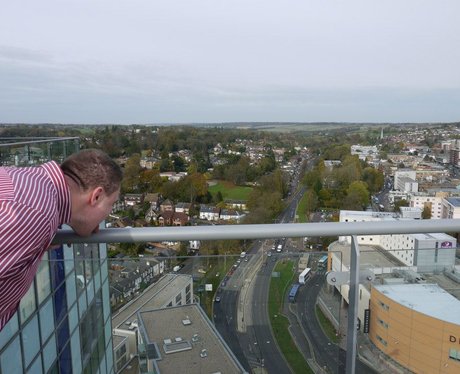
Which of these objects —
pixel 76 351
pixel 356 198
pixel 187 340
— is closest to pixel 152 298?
pixel 187 340

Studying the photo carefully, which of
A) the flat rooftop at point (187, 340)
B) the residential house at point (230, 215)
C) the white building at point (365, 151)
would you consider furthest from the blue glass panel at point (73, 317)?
the white building at point (365, 151)

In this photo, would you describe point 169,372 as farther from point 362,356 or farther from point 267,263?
point 362,356

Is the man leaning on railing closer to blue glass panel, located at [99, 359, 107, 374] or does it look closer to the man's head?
the man's head

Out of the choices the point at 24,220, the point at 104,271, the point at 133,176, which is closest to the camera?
the point at 24,220

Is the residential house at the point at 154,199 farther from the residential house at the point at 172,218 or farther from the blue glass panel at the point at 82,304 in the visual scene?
the blue glass panel at the point at 82,304

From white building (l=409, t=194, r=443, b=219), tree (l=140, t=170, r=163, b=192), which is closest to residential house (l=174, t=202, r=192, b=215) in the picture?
tree (l=140, t=170, r=163, b=192)

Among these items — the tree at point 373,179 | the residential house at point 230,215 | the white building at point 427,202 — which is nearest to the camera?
the residential house at point 230,215

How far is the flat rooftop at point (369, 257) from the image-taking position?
141cm

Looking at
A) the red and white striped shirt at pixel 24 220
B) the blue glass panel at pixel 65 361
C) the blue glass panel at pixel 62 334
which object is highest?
the red and white striped shirt at pixel 24 220

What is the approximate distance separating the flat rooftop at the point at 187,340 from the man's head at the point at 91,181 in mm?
577

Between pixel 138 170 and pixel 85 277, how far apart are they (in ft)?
89.1

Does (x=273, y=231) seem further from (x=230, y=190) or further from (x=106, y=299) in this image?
(x=230, y=190)

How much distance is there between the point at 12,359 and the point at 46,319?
185 mm

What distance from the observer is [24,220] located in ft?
2.51
